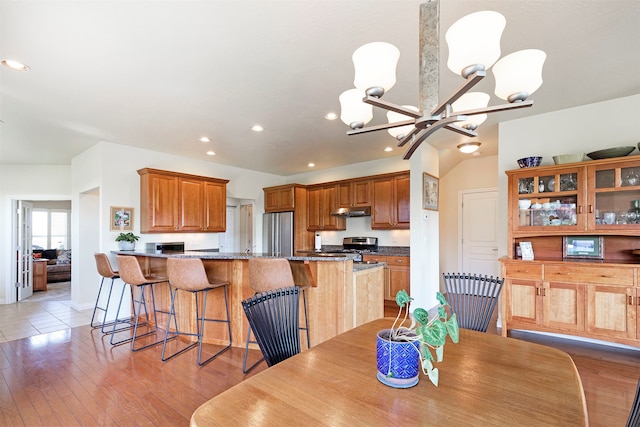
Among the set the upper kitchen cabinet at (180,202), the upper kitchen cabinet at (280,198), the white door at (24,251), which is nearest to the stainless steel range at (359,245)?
the upper kitchen cabinet at (280,198)

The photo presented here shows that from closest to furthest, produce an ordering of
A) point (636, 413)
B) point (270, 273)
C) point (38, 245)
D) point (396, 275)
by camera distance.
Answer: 1. point (636, 413)
2. point (270, 273)
3. point (396, 275)
4. point (38, 245)

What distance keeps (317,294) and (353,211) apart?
10.1 ft

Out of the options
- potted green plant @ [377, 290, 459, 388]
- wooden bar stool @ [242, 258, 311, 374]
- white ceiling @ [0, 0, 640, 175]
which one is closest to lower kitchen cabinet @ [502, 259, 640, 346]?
white ceiling @ [0, 0, 640, 175]

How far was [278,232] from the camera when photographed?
6.73 m

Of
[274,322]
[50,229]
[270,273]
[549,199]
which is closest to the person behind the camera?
[274,322]

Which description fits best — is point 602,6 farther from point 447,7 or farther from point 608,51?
point 447,7

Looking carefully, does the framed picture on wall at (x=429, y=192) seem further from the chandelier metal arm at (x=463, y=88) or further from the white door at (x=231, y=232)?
the white door at (x=231, y=232)

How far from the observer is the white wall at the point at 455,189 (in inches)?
224

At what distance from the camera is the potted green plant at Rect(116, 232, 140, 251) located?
4.48m

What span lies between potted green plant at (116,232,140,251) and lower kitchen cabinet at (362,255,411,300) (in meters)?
3.97

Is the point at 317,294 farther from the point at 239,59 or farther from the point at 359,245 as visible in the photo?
the point at 359,245

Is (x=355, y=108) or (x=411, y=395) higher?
(x=355, y=108)

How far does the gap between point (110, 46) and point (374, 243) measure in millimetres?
4892

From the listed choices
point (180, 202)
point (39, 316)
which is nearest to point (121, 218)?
point (180, 202)
